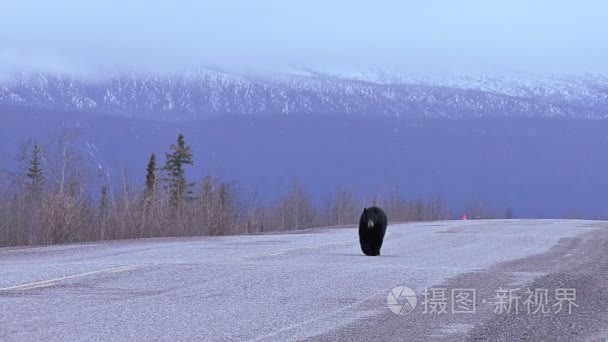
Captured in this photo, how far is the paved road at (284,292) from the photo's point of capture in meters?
9.90

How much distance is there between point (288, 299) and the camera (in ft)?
40.1

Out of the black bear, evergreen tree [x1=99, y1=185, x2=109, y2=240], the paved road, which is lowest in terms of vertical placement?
the paved road

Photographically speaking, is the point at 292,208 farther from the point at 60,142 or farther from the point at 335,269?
the point at 335,269

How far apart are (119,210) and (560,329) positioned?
19.9m

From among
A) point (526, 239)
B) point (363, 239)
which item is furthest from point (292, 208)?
point (363, 239)

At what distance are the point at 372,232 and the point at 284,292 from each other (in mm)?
6297

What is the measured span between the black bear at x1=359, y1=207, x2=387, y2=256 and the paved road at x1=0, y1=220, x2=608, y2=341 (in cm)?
37

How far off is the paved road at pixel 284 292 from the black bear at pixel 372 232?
37 cm

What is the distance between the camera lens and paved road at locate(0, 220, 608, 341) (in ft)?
32.5

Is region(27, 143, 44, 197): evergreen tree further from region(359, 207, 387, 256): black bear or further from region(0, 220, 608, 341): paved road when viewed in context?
region(359, 207, 387, 256): black bear

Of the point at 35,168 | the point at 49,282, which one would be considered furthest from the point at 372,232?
the point at 35,168

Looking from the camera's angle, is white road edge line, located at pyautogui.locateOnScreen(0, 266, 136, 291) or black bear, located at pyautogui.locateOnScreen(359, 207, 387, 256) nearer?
white road edge line, located at pyautogui.locateOnScreen(0, 266, 136, 291)

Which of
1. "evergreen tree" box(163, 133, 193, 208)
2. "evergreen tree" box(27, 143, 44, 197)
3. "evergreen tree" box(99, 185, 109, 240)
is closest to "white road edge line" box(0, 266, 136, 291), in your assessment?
"evergreen tree" box(99, 185, 109, 240)

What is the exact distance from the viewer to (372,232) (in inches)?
749
